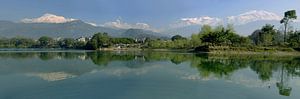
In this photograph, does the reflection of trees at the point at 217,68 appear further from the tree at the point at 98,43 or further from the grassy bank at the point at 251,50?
the tree at the point at 98,43

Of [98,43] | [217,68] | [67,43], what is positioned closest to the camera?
[217,68]

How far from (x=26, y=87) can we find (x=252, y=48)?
57202mm

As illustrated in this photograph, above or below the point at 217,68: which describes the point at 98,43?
above

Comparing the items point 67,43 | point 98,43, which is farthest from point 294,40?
point 67,43

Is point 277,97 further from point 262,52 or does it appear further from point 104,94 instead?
point 262,52

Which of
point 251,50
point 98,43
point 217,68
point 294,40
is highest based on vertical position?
point 294,40

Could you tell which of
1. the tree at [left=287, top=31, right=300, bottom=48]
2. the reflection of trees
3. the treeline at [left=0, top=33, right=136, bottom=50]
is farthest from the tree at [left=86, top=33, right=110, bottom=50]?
the reflection of trees

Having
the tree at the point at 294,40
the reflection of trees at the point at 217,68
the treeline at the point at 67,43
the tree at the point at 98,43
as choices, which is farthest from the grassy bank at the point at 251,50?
the treeline at the point at 67,43

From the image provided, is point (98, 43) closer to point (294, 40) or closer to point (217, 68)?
point (294, 40)

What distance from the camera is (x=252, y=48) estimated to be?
216 feet

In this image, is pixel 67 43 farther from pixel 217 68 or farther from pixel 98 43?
pixel 217 68

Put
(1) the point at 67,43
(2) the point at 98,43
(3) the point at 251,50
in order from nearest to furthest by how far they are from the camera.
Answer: (3) the point at 251,50 < (2) the point at 98,43 < (1) the point at 67,43

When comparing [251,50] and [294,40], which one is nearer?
[251,50]

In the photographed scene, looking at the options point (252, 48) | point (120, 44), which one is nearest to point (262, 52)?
point (252, 48)
